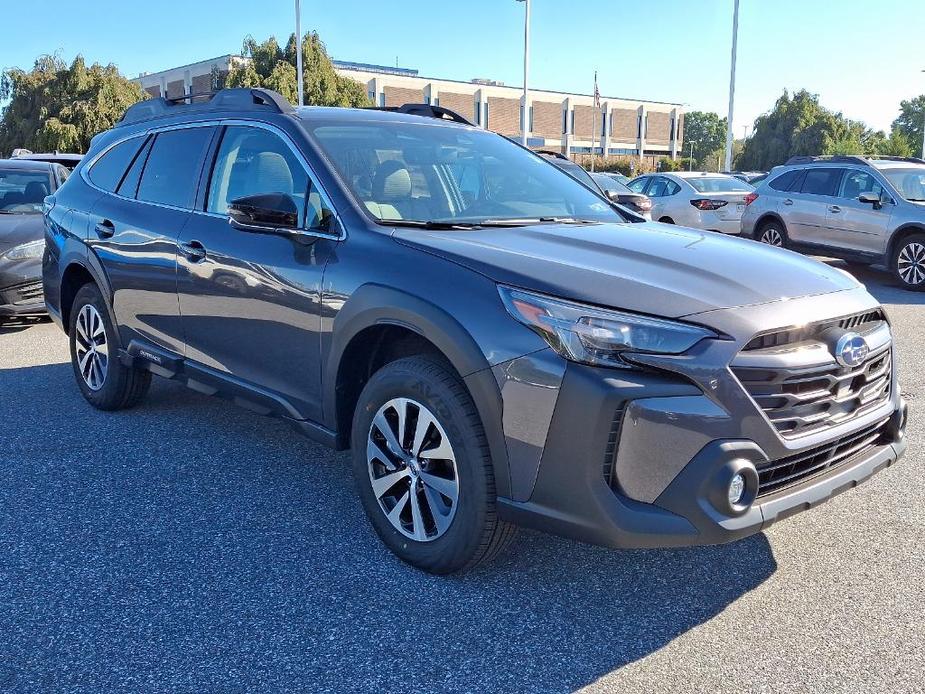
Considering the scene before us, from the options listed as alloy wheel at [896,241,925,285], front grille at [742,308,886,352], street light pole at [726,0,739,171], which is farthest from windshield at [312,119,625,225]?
street light pole at [726,0,739,171]

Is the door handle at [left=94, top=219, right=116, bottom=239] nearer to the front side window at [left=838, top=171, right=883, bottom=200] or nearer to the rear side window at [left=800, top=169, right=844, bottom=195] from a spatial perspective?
the front side window at [left=838, top=171, right=883, bottom=200]

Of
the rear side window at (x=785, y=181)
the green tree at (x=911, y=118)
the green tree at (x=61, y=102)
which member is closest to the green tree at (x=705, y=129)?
the green tree at (x=911, y=118)

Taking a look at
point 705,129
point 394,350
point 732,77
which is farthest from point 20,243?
point 705,129

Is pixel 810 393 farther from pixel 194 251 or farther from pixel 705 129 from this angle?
pixel 705 129

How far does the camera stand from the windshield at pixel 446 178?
3820 millimetres

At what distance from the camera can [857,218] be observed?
12031 mm

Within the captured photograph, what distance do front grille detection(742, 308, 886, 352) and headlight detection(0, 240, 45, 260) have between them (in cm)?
710

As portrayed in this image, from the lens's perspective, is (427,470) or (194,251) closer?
(427,470)

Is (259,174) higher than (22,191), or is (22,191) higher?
(259,174)

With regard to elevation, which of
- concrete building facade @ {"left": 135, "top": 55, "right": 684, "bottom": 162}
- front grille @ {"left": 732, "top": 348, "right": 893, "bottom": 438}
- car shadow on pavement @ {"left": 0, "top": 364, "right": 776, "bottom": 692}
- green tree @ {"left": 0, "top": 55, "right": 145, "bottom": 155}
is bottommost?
car shadow on pavement @ {"left": 0, "top": 364, "right": 776, "bottom": 692}

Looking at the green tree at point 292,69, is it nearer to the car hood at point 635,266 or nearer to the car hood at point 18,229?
the car hood at point 18,229

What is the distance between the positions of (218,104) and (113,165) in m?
1.17

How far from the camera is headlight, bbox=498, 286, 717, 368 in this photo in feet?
8.86

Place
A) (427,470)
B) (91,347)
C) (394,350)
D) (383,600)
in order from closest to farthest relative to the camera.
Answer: (383,600) → (427,470) → (394,350) → (91,347)
